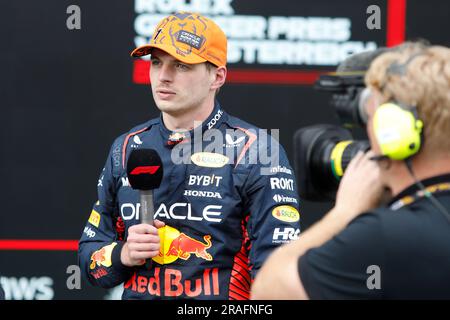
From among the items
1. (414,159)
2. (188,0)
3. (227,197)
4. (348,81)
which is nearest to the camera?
(414,159)

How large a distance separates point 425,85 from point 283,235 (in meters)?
1.03

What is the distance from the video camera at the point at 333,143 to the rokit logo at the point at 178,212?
70 cm

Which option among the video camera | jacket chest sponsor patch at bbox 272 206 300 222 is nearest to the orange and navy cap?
jacket chest sponsor patch at bbox 272 206 300 222

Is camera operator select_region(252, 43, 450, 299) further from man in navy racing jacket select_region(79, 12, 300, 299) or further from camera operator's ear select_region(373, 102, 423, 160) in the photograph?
man in navy racing jacket select_region(79, 12, 300, 299)

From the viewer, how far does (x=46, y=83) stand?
3.39 m

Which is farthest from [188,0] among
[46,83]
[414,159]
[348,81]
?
[414,159]

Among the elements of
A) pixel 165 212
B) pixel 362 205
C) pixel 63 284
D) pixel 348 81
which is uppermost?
pixel 348 81

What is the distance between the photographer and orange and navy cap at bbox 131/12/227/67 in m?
2.63

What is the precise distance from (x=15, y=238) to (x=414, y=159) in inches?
84.4

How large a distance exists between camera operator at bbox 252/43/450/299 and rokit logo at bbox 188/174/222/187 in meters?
0.88

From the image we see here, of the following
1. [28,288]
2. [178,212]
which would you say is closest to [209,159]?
[178,212]

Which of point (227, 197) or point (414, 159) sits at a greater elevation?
point (414, 159)

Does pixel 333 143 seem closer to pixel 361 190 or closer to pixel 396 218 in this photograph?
pixel 361 190
